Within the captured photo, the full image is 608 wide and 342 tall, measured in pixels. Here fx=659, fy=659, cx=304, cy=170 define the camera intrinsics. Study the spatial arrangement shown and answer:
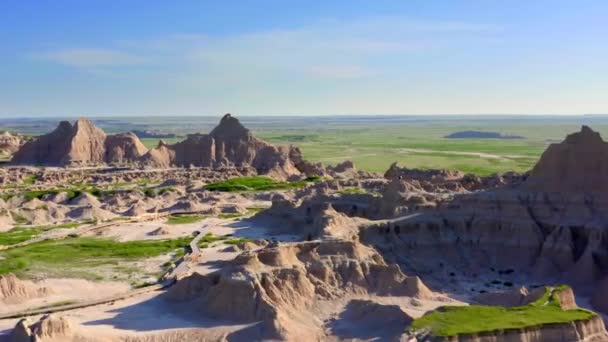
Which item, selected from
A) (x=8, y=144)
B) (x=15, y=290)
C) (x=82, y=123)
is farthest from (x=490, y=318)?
(x=8, y=144)

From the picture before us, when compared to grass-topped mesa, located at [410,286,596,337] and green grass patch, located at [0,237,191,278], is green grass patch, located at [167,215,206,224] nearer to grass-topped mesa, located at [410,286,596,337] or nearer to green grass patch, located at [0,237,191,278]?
green grass patch, located at [0,237,191,278]

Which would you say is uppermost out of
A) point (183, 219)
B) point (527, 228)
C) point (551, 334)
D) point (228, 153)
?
point (527, 228)

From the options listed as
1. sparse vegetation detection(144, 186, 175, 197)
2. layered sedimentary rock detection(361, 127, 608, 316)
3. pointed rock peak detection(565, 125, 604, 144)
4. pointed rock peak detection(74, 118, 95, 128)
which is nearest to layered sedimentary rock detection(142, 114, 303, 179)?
pointed rock peak detection(74, 118, 95, 128)

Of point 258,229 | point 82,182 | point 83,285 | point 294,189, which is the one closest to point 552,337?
point 83,285

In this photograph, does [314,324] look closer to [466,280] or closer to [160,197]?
[466,280]

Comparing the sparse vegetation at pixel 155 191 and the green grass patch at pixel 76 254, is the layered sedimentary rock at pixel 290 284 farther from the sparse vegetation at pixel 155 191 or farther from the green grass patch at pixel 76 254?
the sparse vegetation at pixel 155 191

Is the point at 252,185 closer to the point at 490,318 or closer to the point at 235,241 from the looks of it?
the point at 235,241

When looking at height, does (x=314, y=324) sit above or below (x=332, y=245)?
below
